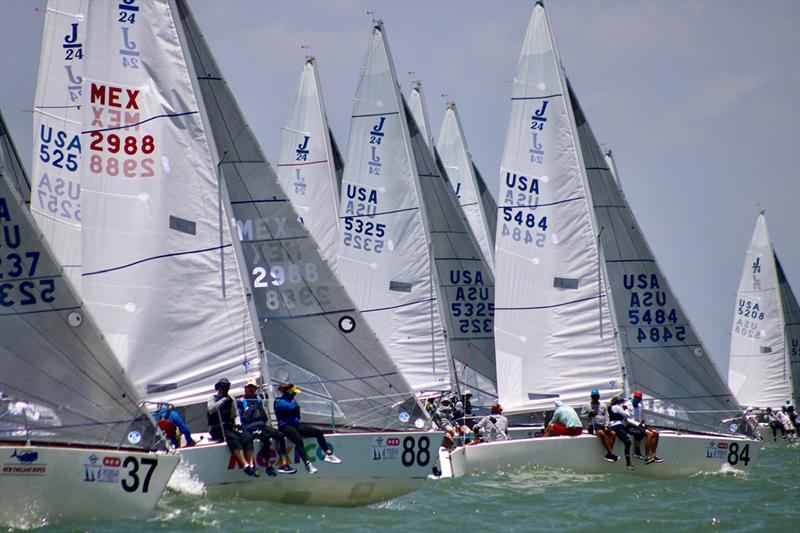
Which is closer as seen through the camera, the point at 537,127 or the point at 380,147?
the point at 537,127

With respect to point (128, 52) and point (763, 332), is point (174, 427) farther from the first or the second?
point (763, 332)

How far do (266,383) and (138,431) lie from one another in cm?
385

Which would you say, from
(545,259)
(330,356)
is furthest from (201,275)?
(545,259)

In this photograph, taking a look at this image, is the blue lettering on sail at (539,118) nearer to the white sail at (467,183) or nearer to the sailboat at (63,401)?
the white sail at (467,183)

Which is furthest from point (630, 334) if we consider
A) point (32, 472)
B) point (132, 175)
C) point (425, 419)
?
point (32, 472)

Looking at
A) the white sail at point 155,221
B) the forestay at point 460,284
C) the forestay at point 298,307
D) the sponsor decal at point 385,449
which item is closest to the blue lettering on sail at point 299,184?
the forestay at point 460,284

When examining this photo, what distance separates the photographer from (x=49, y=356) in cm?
1470

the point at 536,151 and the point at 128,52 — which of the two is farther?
the point at 536,151

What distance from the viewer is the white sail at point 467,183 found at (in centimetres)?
3609

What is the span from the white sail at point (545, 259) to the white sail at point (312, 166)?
7.43 m

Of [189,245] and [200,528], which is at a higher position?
[189,245]

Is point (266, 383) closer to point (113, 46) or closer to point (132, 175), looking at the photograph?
point (132, 175)

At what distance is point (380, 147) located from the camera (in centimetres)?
2805

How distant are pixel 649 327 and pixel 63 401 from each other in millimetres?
13039
